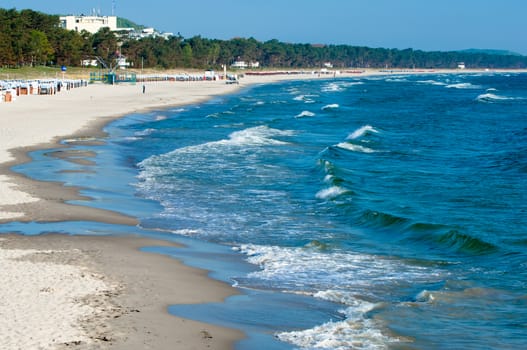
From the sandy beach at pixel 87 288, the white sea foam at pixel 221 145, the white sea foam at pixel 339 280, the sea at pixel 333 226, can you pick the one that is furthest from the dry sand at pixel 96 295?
the white sea foam at pixel 221 145

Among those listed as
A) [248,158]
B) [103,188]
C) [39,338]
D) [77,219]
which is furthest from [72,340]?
[248,158]

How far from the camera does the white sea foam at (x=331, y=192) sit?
72.2ft

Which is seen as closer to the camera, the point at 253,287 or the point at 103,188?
the point at 253,287

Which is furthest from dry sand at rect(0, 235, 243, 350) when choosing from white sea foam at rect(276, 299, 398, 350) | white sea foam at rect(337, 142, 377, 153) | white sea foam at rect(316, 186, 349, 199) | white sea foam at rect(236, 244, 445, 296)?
white sea foam at rect(337, 142, 377, 153)

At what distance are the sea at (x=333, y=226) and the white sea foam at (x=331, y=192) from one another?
93 millimetres

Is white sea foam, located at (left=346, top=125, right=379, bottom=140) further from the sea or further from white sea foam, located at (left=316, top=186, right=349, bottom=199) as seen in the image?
white sea foam, located at (left=316, top=186, right=349, bottom=199)

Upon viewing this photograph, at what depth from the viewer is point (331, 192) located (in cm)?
2245

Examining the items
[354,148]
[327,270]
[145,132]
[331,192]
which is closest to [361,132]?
[354,148]

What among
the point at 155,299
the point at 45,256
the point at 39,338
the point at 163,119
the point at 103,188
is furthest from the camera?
the point at 163,119

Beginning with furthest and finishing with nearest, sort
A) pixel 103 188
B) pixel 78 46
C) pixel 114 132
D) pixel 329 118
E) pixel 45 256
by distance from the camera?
1. pixel 78 46
2. pixel 329 118
3. pixel 114 132
4. pixel 103 188
5. pixel 45 256

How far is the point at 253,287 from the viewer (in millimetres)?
12711

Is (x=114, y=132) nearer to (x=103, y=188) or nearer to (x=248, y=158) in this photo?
(x=248, y=158)

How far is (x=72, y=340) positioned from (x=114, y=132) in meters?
31.6

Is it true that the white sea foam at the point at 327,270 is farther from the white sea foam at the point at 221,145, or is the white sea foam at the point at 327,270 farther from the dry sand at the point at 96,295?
the white sea foam at the point at 221,145
